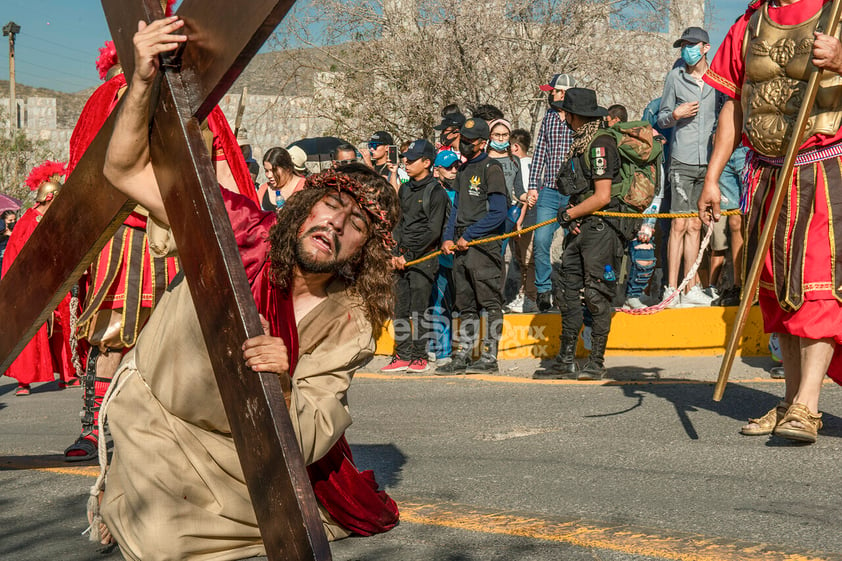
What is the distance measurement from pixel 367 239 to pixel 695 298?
668 cm

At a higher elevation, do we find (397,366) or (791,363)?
(791,363)

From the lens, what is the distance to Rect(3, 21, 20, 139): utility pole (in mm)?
35969

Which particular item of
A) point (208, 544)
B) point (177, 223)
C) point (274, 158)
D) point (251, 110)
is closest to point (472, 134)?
point (274, 158)

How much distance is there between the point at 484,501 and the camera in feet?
14.2

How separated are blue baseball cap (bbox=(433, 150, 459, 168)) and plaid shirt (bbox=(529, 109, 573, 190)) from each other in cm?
87

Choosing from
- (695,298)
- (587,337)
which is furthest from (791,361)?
(695,298)

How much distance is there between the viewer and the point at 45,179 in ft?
30.3

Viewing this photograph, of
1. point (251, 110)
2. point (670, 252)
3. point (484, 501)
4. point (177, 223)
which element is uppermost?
point (251, 110)

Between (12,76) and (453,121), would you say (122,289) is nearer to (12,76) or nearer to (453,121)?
(453,121)

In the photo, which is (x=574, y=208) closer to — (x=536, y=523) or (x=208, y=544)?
(x=536, y=523)

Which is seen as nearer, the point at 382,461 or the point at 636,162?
the point at 382,461

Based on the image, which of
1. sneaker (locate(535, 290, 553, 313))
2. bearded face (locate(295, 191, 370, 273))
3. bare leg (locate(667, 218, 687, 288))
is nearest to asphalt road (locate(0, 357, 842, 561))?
bearded face (locate(295, 191, 370, 273))

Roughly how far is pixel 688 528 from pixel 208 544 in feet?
5.66

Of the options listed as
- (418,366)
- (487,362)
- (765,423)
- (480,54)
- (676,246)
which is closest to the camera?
(765,423)
